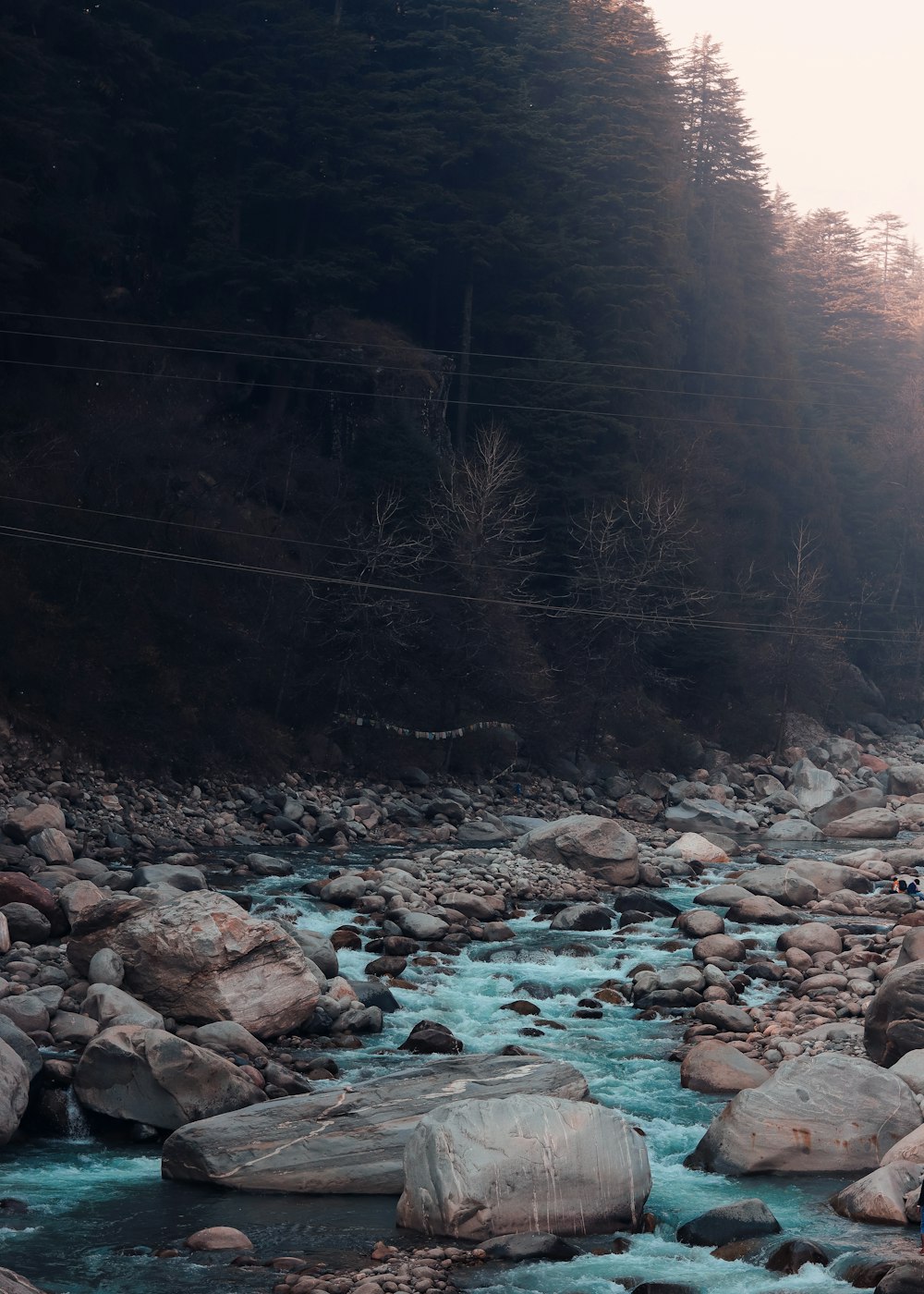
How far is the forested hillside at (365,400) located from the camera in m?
30.2

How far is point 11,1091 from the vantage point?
977 centimetres

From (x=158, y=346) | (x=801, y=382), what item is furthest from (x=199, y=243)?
(x=801, y=382)

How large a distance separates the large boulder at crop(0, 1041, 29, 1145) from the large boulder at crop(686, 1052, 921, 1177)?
16.6ft

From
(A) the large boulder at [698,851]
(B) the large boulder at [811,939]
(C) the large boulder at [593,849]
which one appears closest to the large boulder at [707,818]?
(A) the large boulder at [698,851]

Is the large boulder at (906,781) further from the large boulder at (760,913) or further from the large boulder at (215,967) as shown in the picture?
the large boulder at (215,967)

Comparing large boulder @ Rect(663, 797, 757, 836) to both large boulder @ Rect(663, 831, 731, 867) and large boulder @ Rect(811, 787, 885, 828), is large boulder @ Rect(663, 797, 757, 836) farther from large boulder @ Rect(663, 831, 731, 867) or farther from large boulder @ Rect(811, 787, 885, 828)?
large boulder @ Rect(663, 831, 731, 867)

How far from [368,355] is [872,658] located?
26630 millimetres

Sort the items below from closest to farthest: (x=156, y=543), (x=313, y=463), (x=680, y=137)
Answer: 1. (x=156, y=543)
2. (x=313, y=463)
3. (x=680, y=137)

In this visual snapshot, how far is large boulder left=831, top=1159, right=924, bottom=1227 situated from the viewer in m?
8.61

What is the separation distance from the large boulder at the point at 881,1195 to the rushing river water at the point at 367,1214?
119mm

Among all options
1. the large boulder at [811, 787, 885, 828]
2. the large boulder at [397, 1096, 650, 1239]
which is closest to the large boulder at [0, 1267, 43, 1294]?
the large boulder at [397, 1096, 650, 1239]

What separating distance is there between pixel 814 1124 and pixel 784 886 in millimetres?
9948

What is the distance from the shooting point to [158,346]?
3612 centimetres

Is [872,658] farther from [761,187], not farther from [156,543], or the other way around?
[156,543]
